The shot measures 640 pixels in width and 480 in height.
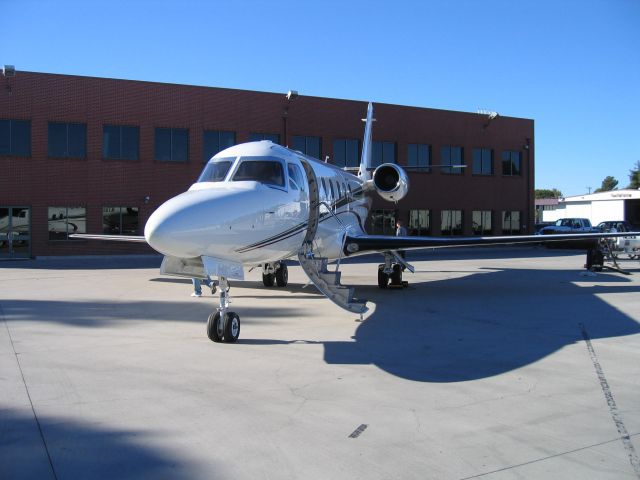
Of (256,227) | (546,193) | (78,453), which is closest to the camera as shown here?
(78,453)

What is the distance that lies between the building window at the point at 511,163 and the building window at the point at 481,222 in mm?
3535

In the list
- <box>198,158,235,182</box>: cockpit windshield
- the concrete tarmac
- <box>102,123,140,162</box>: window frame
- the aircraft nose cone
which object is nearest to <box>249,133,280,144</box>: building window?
<box>102,123,140,162</box>: window frame

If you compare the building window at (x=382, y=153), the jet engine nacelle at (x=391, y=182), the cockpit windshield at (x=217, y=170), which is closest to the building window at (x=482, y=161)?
the building window at (x=382, y=153)

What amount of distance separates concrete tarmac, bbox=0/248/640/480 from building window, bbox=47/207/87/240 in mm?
15730

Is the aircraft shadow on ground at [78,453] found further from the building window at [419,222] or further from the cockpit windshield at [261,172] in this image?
the building window at [419,222]

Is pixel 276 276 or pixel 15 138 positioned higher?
pixel 15 138

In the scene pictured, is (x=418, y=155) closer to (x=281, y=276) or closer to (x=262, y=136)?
(x=262, y=136)

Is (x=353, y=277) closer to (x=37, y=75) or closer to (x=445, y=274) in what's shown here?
(x=445, y=274)

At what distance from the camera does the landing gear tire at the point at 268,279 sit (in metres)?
16.2

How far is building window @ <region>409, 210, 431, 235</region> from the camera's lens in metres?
36.1

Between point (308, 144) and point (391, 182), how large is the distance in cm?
1660

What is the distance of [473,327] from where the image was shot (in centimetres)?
993

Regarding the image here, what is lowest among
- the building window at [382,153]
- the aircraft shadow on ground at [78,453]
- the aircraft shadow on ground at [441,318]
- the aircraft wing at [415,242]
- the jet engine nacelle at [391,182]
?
the aircraft shadow on ground at [78,453]

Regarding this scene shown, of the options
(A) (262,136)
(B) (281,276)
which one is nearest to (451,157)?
(A) (262,136)
